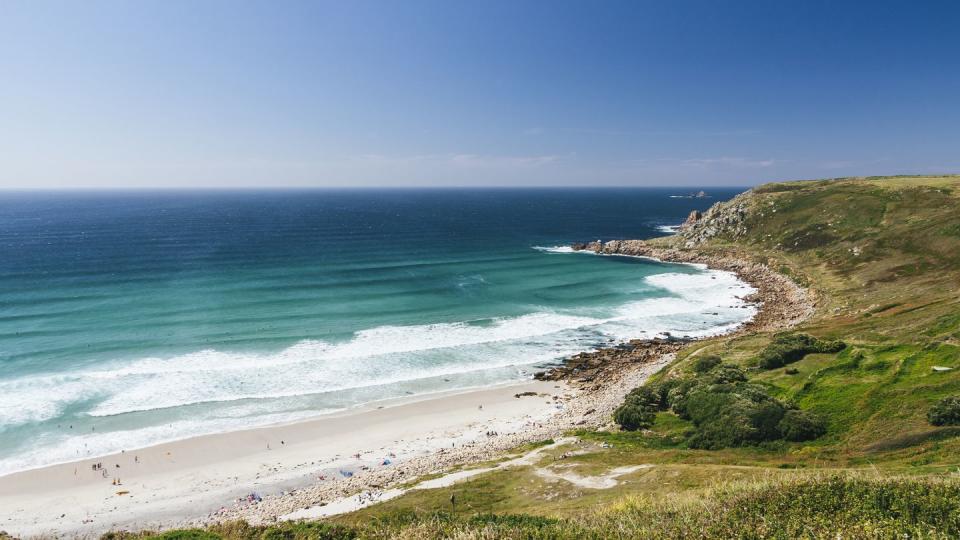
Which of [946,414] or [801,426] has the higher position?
[946,414]

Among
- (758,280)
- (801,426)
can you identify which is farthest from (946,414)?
(758,280)

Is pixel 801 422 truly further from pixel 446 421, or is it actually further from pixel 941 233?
pixel 941 233

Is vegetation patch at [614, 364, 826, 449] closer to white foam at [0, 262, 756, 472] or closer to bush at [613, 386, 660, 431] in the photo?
bush at [613, 386, 660, 431]

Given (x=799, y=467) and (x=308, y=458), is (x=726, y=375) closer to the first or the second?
A: (x=799, y=467)

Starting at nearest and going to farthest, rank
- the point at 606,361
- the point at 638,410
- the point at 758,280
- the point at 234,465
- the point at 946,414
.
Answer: the point at 946,414 → the point at 638,410 → the point at 234,465 → the point at 606,361 → the point at 758,280

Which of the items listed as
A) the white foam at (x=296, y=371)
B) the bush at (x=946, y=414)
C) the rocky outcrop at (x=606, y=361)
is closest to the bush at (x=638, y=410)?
the rocky outcrop at (x=606, y=361)

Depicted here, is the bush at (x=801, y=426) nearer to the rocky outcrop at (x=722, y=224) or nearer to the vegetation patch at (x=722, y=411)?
the vegetation patch at (x=722, y=411)

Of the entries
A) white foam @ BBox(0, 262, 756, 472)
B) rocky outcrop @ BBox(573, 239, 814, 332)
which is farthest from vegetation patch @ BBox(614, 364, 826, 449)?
rocky outcrop @ BBox(573, 239, 814, 332)
